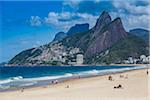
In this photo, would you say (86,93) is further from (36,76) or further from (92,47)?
(92,47)

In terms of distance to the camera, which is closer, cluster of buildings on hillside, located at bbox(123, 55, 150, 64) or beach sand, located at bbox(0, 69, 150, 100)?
beach sand, located at bbox(0, 69, 150, 100)

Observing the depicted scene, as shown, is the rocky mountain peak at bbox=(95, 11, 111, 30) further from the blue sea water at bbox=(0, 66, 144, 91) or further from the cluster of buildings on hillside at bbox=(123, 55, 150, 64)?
the blue sea water at bbox=(0, 66, 144, 91)

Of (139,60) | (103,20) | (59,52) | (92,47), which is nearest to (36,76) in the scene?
(59,52)

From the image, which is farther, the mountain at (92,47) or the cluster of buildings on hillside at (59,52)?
the mountain at (92,47)

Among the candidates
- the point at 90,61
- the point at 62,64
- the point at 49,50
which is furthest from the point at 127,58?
the point at 49,50

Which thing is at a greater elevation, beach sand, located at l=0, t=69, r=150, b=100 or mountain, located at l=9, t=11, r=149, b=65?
mountain, located at l=9, t=11, r=149, b=65

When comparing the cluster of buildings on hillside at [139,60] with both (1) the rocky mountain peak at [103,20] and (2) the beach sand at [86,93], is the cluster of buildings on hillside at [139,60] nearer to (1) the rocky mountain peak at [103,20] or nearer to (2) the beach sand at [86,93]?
(1) the rocky mountain peak at [103,20]

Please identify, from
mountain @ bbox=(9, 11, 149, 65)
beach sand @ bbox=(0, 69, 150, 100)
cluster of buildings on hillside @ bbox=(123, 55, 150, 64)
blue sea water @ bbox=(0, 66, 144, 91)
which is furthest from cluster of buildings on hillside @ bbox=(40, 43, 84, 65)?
beach sand @ bbox=(0, 69, 150, 100)

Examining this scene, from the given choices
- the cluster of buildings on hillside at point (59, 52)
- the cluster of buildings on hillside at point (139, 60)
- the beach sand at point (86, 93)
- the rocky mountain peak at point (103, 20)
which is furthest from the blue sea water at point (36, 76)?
the rocky mountain peak at point (103, 20)
